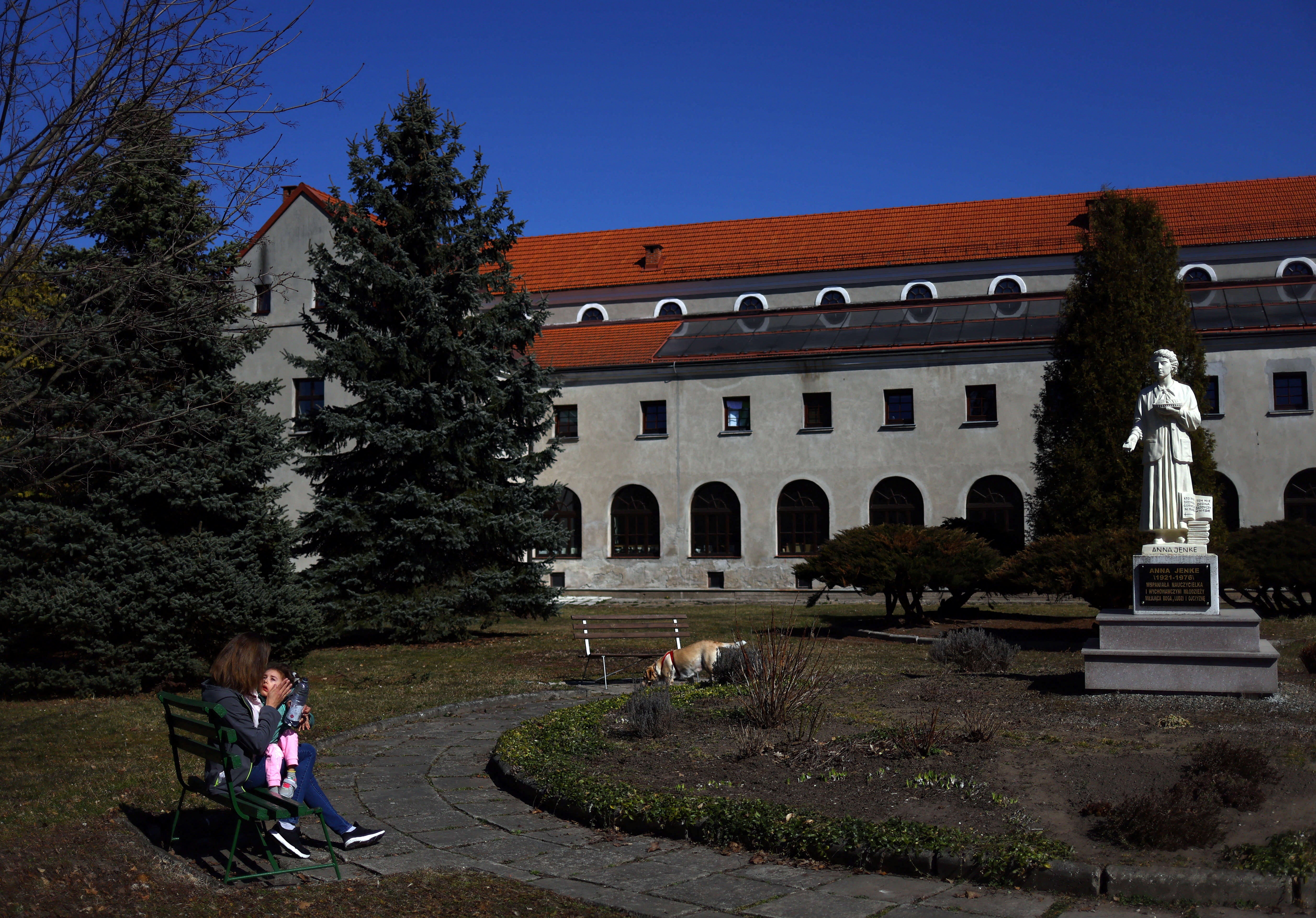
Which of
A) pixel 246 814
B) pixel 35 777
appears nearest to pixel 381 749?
pixel 35 777

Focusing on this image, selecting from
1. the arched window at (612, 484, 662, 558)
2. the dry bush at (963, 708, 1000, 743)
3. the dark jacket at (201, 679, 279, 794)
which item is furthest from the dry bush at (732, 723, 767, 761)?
the arched window at (612, 484, 662, 558)

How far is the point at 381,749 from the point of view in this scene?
9.91m

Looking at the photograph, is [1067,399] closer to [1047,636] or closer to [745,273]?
[1047,636]

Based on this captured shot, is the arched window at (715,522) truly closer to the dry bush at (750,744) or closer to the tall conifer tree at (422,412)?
the tall conifer tree at (422,412)

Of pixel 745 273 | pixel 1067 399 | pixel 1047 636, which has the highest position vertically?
pixel 745 273

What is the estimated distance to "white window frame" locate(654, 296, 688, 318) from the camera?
127ft

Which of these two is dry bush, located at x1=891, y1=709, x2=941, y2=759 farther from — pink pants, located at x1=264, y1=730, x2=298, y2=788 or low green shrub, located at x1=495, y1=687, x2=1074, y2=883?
pink pants, located at x1=264, y1=730, x2=298, y2=788

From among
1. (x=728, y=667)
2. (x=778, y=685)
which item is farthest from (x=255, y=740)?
(x=728, y=667)

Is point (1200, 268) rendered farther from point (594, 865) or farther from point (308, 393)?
point (594, 865)

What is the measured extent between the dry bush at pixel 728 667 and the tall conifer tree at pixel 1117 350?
1512 cm

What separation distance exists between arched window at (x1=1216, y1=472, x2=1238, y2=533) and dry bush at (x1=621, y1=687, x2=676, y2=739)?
73.8ft

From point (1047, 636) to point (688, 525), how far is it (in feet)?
45.9

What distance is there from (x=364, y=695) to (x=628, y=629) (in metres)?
3.63

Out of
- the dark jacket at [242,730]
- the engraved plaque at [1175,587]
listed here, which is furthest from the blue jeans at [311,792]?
the engraved plaque at [1175,587]
